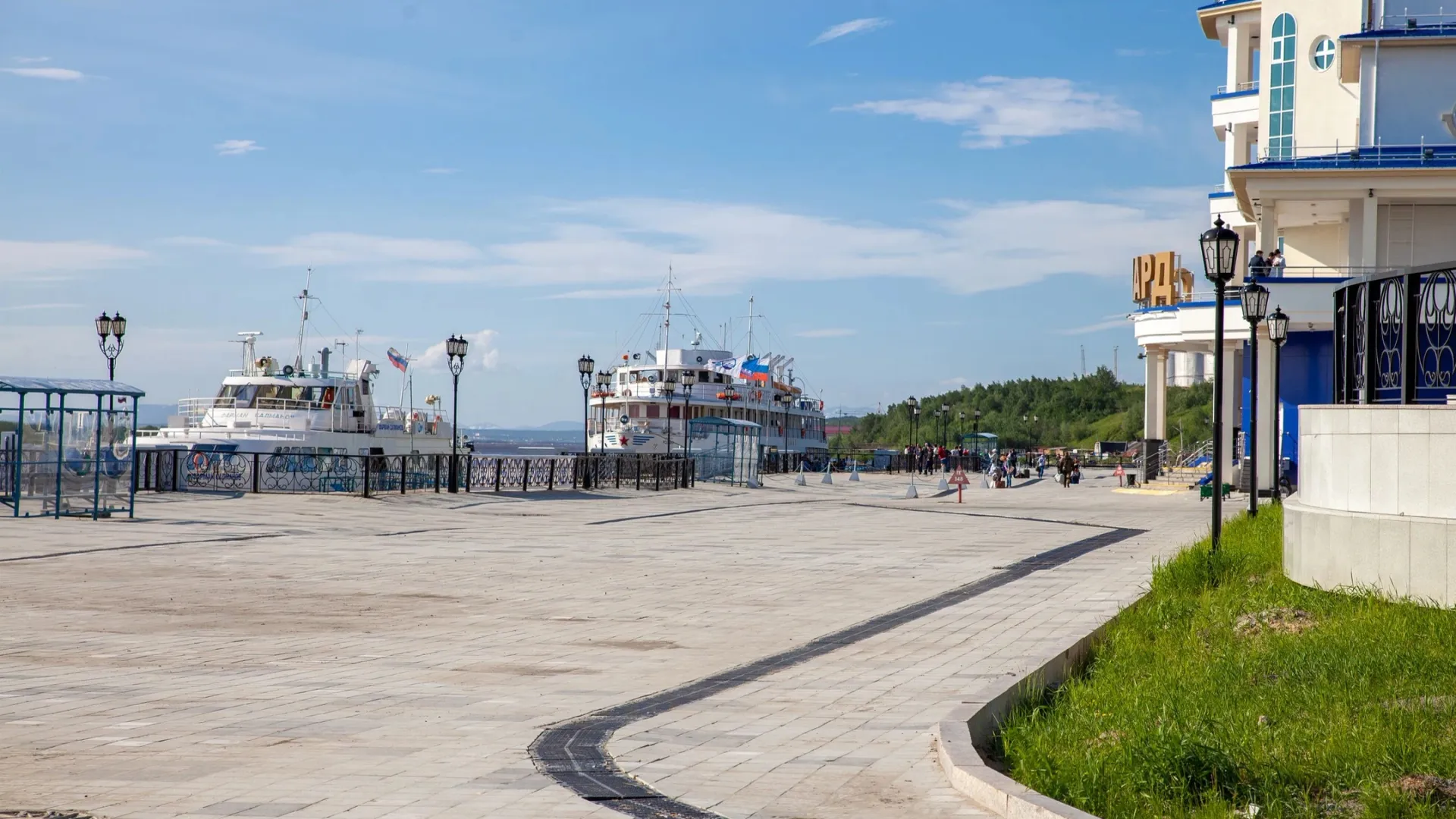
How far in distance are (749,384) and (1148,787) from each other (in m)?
74.8

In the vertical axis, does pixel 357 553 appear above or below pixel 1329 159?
below

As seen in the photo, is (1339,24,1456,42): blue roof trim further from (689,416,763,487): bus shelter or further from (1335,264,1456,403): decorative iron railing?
(1335,264,1456,403): decorative iron railing

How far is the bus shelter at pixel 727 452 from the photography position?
142 ft

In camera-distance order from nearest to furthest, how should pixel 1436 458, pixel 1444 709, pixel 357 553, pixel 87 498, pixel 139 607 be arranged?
pixel 1444 709, pixel 1436 458, pixel 139 607, pixel 357 553, pixel 87 498

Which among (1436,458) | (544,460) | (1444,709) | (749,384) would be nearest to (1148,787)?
(1444,709)

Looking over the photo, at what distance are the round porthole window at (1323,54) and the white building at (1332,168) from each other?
27mm

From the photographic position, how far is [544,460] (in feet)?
118

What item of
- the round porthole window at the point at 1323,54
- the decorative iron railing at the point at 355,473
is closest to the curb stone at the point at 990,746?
the decorative iron railing at the point at 355,473

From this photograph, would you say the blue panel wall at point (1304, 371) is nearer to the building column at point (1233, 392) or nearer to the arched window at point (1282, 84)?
the building column at point (1233, 392)

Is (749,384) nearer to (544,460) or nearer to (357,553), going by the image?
(544,460)

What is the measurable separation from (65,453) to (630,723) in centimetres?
1857

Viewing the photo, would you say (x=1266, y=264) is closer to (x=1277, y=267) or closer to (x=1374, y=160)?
(x=1374, y=160)

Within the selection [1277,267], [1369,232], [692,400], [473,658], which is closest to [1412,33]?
[1369,232]

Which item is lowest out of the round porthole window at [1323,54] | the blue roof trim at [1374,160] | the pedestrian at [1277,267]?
the pedestrian at [1277,267]
